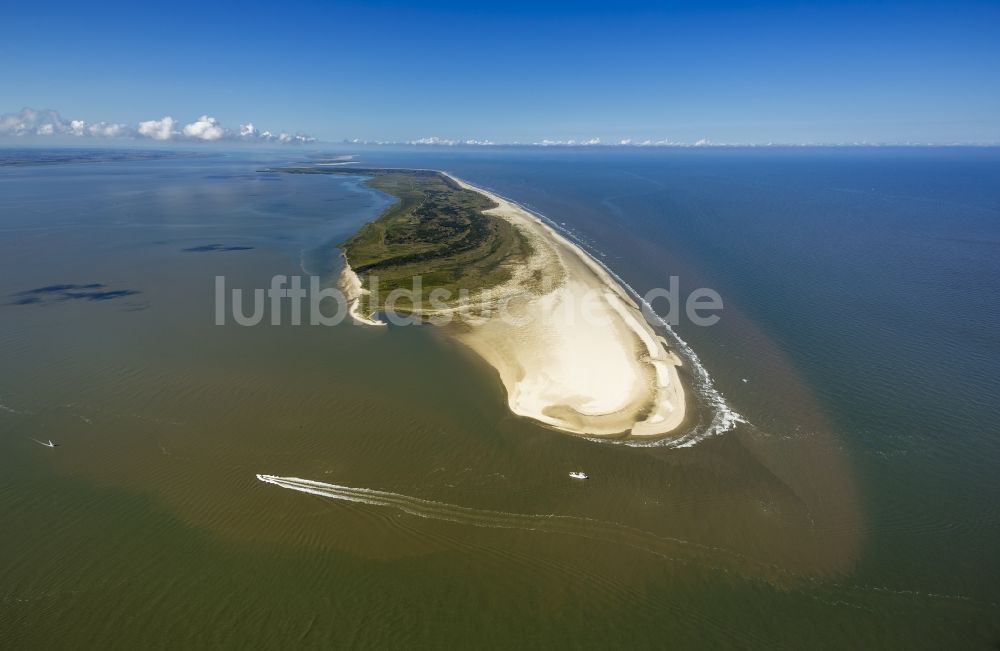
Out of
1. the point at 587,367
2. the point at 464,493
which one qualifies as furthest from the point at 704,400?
the point at 464,493

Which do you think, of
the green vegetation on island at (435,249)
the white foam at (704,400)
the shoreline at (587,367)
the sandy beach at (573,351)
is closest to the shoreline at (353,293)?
the sandy beach at (573,351)

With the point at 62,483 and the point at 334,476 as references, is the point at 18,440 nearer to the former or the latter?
the point at 62,483

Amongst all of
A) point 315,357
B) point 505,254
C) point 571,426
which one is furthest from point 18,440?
point 505,254

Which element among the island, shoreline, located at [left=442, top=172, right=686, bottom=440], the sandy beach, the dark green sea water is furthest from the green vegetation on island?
the dark green sea water

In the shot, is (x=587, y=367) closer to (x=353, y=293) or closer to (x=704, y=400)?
(x=704, y=400)

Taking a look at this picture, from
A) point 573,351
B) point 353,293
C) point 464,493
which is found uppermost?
point 353,293
